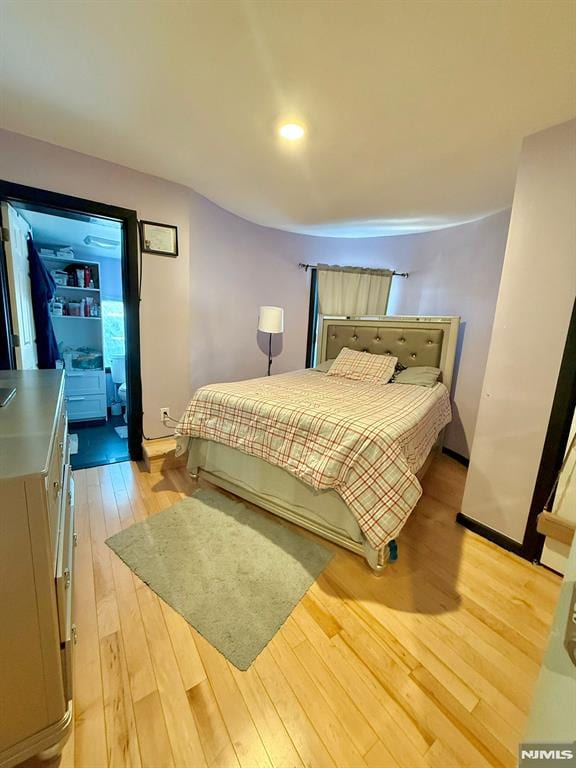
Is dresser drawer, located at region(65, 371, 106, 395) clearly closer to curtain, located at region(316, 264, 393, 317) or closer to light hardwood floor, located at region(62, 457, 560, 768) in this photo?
light hardwood floor, located at region(62, 457, 560, 768)

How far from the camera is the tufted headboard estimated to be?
2914mm

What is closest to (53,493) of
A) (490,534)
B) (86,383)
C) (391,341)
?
(490,534)

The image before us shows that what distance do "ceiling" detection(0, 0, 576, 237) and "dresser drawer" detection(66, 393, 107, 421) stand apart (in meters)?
2.54

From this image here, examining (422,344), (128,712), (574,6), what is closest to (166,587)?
(128,712)

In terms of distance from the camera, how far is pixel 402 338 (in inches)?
125

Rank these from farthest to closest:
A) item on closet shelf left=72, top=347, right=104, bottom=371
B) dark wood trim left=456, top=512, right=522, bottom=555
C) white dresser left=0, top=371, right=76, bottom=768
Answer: item on closet shelf left=72, top=347, right=104, bottom=371
dark wood trim left=456, top=512, right=522, bottom=555
white dresser left=0, top=371, right=76, bottom=768

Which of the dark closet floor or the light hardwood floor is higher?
the light hardwood floor

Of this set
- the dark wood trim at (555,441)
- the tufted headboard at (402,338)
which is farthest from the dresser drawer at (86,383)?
the dark wood trim at (555,441)

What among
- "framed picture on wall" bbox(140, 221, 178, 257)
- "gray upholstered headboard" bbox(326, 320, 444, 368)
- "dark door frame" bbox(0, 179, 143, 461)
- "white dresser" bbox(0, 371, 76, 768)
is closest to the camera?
"white dresser" bbox(0, 371, 76, 768)

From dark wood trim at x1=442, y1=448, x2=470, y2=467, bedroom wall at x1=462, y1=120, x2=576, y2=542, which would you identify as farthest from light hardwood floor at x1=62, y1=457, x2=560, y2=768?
dark wood trim at x1=442, y1=448, x2=470, y2=467

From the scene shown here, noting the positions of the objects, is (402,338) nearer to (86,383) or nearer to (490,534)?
(490,534)

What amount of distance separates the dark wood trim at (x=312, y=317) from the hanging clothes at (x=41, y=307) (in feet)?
8.99

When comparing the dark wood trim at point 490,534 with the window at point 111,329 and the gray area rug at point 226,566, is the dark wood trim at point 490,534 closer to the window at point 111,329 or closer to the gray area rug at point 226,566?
the gray area rug at point 226,566

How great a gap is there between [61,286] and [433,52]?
388 cm
